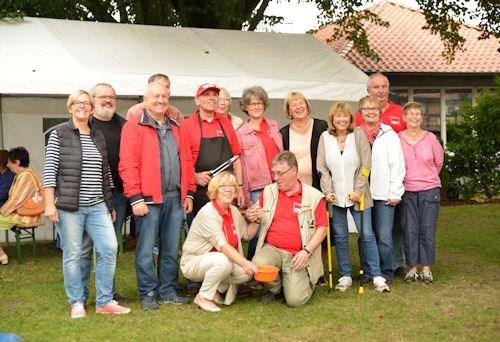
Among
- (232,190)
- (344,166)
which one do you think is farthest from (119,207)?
(344,166)

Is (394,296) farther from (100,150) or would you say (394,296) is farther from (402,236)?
(100,150)

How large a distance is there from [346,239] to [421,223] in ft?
2.48

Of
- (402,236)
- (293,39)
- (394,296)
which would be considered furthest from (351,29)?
(394,296)

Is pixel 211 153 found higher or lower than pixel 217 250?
higher

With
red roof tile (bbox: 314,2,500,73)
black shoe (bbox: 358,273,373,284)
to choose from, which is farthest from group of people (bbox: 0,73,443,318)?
red roof tile (bbox: 314,2,500,73)

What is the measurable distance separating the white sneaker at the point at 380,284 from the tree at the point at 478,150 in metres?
8.67

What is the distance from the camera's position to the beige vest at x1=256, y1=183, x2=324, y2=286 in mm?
5961

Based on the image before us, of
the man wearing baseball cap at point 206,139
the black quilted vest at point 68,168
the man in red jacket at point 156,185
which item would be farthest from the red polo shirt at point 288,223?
the black quilted vest at point 68,168

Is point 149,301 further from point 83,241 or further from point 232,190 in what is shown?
point 232,190

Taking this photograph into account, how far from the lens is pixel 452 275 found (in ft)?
23.3

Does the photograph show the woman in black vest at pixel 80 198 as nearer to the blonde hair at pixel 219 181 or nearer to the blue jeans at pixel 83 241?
the blue jeans at pixel 83 241

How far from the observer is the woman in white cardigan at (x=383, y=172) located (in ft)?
21.4

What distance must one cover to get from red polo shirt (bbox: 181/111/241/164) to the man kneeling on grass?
0.43m

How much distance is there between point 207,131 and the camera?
6.12 metres
